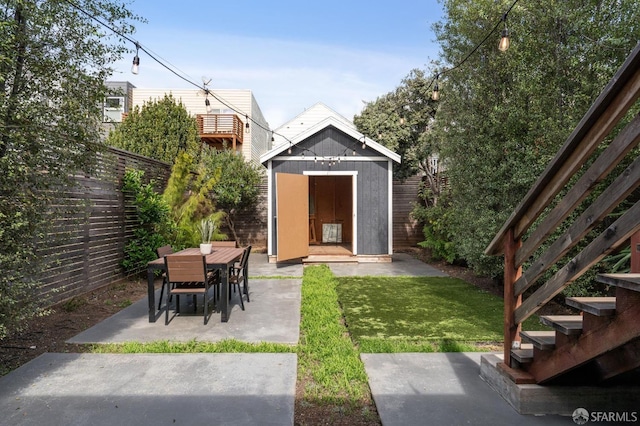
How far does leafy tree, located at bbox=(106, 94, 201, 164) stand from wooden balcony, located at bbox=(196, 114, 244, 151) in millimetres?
2989

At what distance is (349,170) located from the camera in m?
9.71

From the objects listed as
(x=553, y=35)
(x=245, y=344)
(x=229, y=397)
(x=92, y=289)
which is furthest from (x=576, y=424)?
(x=92, y=289)

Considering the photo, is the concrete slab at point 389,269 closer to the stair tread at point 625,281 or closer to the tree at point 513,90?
the tree at point 513,90

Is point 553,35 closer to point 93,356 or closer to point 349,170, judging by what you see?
point 349,170

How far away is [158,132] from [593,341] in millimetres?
13473

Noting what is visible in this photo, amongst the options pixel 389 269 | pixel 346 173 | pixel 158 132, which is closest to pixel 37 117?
pixel 389 269

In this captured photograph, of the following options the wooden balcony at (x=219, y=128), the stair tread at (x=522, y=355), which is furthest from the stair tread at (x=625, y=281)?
the wooden balcony at (x=219, y=128)

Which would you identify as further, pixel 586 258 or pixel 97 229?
pixel 97 229

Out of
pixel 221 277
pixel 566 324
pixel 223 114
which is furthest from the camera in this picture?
pixel 223 114

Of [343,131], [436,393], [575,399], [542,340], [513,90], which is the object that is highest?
[343,131]

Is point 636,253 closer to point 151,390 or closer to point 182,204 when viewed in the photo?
point 151,390

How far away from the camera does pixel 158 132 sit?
1301 cm

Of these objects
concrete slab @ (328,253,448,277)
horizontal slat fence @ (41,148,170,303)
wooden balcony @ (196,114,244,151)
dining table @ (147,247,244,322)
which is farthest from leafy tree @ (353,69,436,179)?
dining table @ (147,247,244,322)

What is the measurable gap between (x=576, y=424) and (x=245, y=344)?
274cm
